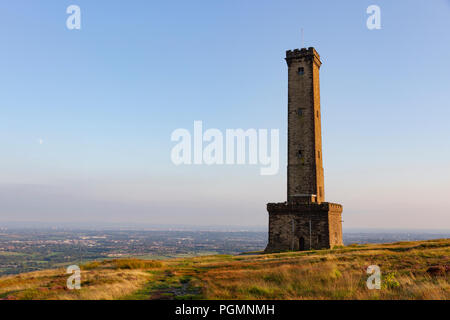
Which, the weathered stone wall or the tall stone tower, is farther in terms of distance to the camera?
the weathered stone wall

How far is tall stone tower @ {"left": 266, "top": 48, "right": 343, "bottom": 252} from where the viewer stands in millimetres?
41344

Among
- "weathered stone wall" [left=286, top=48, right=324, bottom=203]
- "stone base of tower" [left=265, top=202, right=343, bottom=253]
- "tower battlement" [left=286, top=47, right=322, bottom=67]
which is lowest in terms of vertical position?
"stone base of tower" [left=265, top=202, right=343, bottom=253]

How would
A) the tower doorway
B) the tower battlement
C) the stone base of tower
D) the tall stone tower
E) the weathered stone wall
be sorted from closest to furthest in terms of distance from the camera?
the stone base of tower → the tall stone tower → the tower doorway → the weathered stone wall → the tower battlement

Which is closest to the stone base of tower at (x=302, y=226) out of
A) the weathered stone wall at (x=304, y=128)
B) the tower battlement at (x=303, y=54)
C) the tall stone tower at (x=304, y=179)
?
the tall stone tower at (x=304, y=179)

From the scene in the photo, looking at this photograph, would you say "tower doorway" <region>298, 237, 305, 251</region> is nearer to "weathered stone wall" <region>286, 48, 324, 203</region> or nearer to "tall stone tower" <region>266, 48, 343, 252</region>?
"tall stone tower" <region>266, 48, 343, 252</region>

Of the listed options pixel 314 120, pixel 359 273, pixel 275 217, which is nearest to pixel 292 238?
pixel 275 217

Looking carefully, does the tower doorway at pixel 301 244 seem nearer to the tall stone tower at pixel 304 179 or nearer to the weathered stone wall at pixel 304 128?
the tall stone tower at pixel 304 179

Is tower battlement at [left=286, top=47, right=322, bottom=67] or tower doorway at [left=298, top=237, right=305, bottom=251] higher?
tower battlement at [left=286, top=47, right=322, bottom=67]

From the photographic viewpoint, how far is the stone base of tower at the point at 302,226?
40969mm

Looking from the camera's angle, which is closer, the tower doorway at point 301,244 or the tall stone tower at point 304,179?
the tall stone tower at point 304,179

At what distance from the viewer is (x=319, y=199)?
4375 centimetres

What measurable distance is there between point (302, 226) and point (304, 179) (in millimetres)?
5651

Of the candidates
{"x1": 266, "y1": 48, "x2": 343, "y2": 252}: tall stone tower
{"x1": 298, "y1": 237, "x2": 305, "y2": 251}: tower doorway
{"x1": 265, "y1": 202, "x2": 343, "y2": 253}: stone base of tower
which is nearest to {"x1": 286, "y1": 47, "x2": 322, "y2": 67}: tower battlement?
{"x1": 266, "y1": 48, "x2": 343, "y2": 252}: tall stone tower
